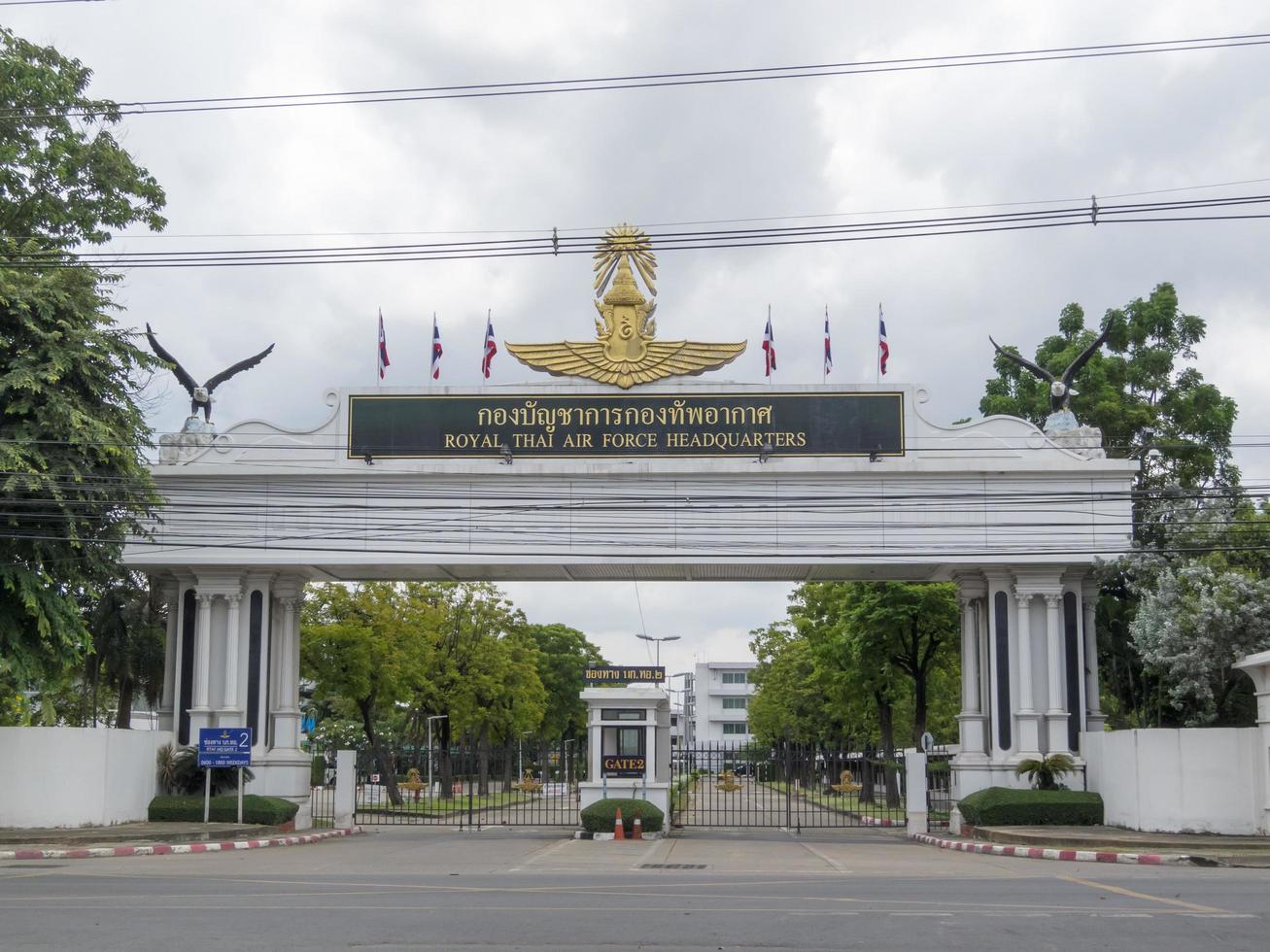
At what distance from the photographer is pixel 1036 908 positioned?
15086 mm

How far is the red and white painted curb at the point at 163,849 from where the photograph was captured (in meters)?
24.3

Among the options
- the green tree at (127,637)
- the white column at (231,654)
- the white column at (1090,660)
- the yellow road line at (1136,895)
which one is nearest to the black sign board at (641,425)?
the white column at (231,654)

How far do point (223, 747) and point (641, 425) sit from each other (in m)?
11.2

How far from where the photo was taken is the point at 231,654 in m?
32.6

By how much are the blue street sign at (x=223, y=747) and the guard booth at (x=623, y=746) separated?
779 centimetres

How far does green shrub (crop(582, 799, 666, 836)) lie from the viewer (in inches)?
1264

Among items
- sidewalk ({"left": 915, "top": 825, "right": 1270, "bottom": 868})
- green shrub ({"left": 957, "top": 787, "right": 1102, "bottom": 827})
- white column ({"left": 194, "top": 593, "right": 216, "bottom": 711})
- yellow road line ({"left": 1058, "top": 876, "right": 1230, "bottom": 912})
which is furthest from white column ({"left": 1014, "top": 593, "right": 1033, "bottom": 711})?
white column ({"left": 194, "top": 593, "right": 216, "bottom": 711})

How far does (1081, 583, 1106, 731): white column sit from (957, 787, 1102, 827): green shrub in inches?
116

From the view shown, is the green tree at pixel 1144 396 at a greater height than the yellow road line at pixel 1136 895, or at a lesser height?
greater

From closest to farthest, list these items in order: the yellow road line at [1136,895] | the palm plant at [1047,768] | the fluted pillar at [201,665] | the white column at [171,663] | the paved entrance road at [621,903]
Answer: the paved entrance road at [621,903], the yellow road line at [1136,895], the palm plant at [1047,768], the fluted pillar at [201,665], the white column at [171,663]

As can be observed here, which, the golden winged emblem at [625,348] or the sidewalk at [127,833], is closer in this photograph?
the sidewalk at [127,833]

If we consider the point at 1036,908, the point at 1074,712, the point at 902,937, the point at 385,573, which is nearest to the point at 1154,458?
the point at 1074,712

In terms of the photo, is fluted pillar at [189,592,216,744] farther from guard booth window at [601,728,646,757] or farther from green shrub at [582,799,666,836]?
guard booth window at [601,728,646,757]

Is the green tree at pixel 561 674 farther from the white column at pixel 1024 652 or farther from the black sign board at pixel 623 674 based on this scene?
the white column at pixel 1024 652
